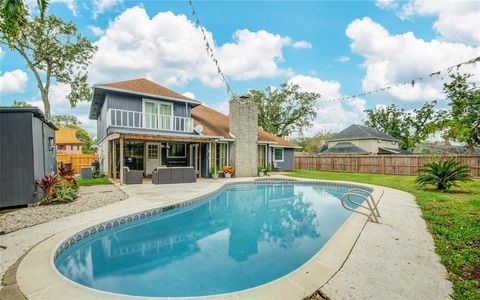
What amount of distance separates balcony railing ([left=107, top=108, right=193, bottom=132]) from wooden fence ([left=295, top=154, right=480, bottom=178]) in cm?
1515

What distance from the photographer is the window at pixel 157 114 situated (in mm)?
14398

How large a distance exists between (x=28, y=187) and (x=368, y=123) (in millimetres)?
46220

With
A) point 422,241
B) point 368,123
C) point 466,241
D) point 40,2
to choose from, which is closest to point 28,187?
point 40,2

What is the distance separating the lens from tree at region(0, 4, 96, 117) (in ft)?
60.8

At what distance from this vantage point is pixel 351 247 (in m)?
4.11

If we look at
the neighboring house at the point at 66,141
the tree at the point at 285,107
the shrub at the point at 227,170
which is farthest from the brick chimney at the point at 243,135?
the neighboring house at the point at 66,141

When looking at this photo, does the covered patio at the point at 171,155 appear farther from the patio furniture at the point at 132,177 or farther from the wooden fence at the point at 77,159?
the wooden fence at the point at 77,159

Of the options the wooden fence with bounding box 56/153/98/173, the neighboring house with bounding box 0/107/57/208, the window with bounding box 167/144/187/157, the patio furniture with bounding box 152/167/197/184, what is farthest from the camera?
the wooden fence with bounding box 56/153/98/173

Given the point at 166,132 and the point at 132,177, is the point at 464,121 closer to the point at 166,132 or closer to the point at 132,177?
the point at 132,177

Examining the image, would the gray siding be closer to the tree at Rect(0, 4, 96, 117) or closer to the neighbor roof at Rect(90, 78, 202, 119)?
the neighbor roof at Rect(90, 78, 202, 119)

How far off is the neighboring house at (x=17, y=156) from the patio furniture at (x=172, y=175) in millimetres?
5457

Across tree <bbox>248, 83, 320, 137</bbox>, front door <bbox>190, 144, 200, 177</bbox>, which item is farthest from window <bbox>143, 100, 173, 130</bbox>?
tree <bbox>248, 83, 320, 137</bbox>

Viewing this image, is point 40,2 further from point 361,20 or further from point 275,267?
point 361,20

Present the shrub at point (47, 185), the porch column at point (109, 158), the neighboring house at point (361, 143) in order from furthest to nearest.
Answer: the neighboring house at point (361, 143) → the porch column at point (109, 158) → the shrub at point (47, 185)
